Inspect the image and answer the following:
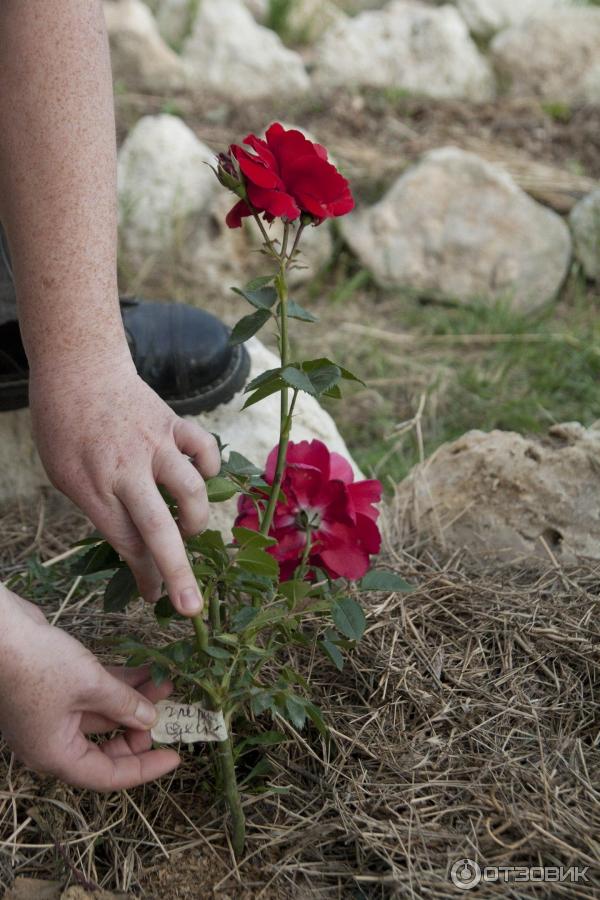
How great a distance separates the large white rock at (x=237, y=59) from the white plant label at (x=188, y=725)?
446 centimetres

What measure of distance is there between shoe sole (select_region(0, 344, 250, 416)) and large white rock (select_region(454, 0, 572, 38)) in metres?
5.11

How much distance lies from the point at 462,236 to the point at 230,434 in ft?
6.58

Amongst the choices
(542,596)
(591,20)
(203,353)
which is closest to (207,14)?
(591,20)

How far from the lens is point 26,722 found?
105 cm

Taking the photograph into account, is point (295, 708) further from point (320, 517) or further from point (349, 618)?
point (320, 517)

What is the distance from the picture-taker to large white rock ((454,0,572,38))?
6.25 meters

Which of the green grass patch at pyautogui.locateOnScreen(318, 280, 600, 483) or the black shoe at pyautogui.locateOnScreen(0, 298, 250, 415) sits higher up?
the black shoe at pyautogui.locateOnScreen(0, 298, 250, 415)

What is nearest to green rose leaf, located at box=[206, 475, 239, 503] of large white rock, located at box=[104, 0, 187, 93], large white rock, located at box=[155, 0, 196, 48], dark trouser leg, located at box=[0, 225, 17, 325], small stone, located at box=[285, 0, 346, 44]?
dark trouser leg, located at box=[0, 225, 17, 325]

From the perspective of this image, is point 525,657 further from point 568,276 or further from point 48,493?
point 568,276

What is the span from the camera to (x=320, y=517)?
1299 mm

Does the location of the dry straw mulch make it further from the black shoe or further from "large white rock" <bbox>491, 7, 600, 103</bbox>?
"large white rock" <bbox>491, 7, 600, 103</bbox>

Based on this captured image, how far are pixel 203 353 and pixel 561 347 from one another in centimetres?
157

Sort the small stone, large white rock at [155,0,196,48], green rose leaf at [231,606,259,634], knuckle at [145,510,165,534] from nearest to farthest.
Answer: knuckle at [145,510,165,534] → green rose leaf at [231,606,259,634] → large white rock at [155,0,196,48] → the small stone

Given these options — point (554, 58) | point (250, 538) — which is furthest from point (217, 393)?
point (554, 58)
